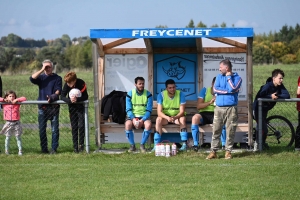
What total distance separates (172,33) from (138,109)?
185cm

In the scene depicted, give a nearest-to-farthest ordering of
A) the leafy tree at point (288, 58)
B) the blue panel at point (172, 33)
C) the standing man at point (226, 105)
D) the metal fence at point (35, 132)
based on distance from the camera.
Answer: the standing man at point (226, 105) < the blue panel at point (172, 33) < the metal fence at point (35, 132) < the leafy tree at point (288, 58)

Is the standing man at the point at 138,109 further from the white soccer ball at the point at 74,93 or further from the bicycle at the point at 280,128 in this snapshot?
the bicycle at the point at 280,128

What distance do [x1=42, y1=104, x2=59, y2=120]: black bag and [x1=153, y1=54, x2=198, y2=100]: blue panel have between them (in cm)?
256

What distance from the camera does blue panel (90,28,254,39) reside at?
12.9m

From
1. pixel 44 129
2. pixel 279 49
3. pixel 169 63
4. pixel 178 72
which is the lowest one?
pixel 44 129

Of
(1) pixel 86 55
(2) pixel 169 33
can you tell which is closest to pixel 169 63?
(2) pixel 169 33

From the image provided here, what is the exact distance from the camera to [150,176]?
11.0m

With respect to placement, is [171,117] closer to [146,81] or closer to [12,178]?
[146,81]

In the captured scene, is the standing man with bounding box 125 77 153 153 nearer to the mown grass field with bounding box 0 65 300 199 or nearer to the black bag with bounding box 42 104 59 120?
the mown grass field with bounding box 0 65 300 199

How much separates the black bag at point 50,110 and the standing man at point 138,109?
4.85ft

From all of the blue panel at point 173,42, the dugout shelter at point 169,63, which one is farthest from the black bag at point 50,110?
the blue panel at point 173,42

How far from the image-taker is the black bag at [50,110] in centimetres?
1384

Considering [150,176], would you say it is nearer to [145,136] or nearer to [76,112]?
[145,136]

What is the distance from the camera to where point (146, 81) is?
15305 mm
